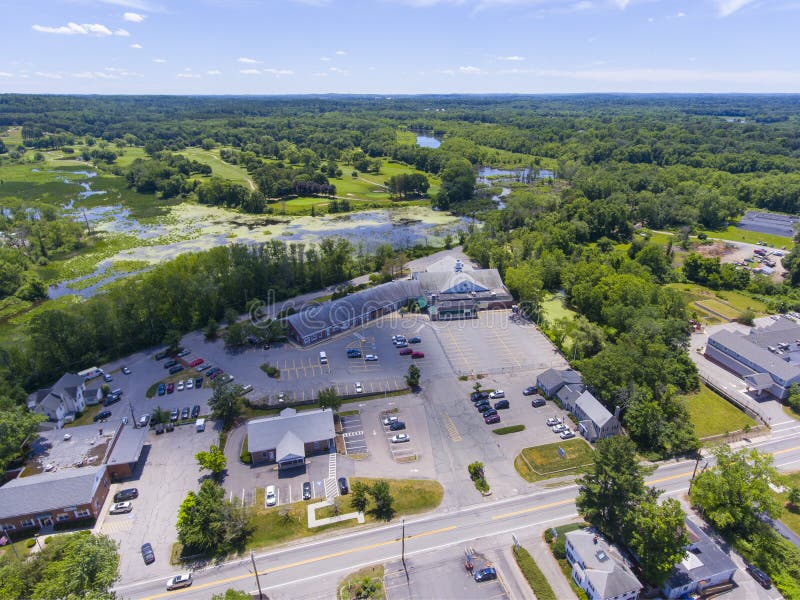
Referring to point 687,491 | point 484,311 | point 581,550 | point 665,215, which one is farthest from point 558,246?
point 581,550

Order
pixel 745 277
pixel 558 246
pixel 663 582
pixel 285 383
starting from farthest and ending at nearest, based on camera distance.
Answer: pixel 558 246 < pixel 745 277 < pixel 285 383 < pixel 663 582

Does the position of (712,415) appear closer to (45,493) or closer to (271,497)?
(271,497)

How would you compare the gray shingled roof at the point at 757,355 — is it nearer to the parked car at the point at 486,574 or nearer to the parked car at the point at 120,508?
the parked car at the point at 486,574

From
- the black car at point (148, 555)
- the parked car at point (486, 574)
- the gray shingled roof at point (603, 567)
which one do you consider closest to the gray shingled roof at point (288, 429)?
the black car at point (148, 555)

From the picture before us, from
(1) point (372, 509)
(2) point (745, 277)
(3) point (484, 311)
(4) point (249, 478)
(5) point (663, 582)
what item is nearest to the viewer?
(5) point (663, 582)

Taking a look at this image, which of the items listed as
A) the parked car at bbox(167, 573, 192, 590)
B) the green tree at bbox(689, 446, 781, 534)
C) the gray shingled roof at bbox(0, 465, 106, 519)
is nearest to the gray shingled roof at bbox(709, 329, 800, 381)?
the green tree at bbox(689, 446, 781, 534)

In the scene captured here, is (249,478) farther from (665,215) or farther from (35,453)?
(665,215)

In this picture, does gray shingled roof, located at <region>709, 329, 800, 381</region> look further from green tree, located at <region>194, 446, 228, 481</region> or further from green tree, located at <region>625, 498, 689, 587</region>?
green tree, located at <region>194, 446, 228, 481</region>
